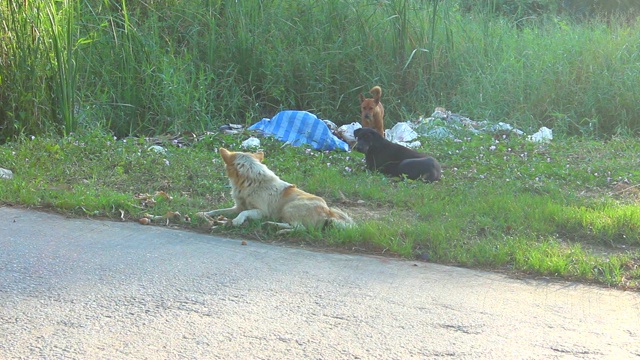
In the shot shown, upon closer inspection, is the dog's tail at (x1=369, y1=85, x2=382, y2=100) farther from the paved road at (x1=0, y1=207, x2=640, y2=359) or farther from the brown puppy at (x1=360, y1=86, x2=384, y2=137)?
the paved road at (x1=0, y1=207, x2=640, y2=359)

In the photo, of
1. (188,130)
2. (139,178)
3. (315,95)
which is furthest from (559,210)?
(315,95)

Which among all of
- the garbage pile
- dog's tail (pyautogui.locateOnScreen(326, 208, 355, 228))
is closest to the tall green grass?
the garbage pile

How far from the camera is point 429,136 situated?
10055 mm

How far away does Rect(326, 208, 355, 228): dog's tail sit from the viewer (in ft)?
18.4

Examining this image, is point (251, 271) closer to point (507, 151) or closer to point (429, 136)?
point (507, 151)

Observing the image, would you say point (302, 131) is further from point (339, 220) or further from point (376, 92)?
point (339, 220)

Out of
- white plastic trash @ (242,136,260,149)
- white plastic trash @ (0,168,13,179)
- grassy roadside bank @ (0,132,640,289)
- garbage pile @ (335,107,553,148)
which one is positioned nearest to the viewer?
grassy roadside bank @ (0,132,640,289)

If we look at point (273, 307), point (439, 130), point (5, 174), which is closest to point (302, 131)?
point (439, 130)

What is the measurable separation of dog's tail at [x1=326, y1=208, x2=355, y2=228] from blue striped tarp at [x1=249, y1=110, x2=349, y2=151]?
3616mm

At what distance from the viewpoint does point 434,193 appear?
693cm

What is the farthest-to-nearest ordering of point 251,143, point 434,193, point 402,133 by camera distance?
point 402,133
point 251,143
point 434,193

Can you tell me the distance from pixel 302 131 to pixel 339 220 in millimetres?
4006

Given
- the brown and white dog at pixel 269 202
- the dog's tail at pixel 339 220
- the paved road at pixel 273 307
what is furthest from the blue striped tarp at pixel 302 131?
the paved road at pixel 273 307

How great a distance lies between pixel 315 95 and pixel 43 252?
6865 millimetres
